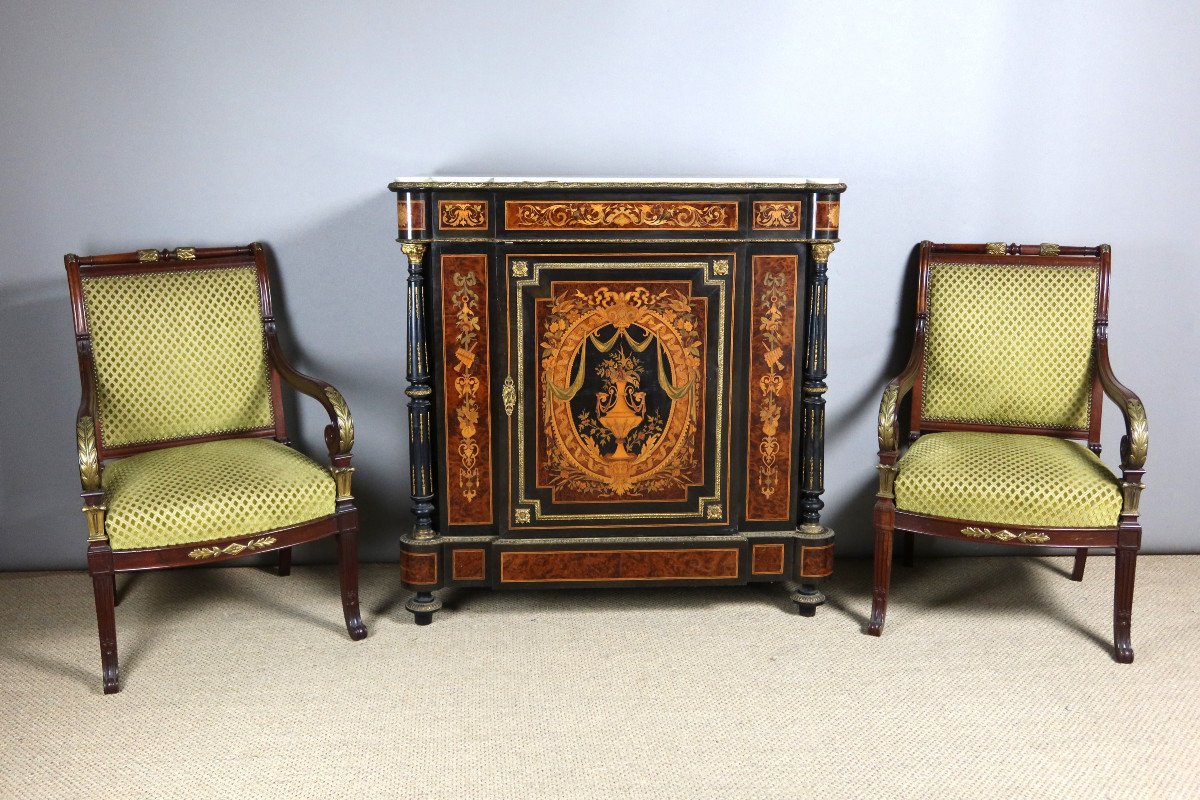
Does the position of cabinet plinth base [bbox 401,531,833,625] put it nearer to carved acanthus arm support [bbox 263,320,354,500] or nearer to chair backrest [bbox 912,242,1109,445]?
carved acanthus arm support [bbox 263,320,354,500]

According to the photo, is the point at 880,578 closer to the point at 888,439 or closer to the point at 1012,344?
the point at 888,439

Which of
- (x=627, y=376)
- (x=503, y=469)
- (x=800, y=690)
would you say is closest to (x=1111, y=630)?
(x=800, y=690)

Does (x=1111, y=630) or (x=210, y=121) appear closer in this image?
(x=1111, y=630)

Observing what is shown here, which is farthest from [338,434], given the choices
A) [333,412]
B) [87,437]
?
[87,437]

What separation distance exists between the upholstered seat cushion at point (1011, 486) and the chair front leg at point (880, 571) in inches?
3.3

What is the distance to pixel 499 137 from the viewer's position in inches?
132

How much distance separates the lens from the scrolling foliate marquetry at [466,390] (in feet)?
9.57

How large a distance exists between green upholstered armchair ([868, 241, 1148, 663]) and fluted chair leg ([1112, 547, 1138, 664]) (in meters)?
0.25

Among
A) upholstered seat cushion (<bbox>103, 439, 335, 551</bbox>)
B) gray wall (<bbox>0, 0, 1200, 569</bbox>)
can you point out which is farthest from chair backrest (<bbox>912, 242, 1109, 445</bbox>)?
upholstered seat cushion (<bbox>103, 439, 335, 551</bbox>)

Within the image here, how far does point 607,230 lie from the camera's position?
114 inches

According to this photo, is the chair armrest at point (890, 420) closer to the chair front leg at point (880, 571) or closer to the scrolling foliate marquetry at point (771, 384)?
the chair front leg at point (880, 571)

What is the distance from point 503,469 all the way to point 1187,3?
2612mm

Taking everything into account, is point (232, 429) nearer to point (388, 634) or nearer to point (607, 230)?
point (388, 634)

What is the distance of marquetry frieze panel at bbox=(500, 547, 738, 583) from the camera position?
3064 millimetres
